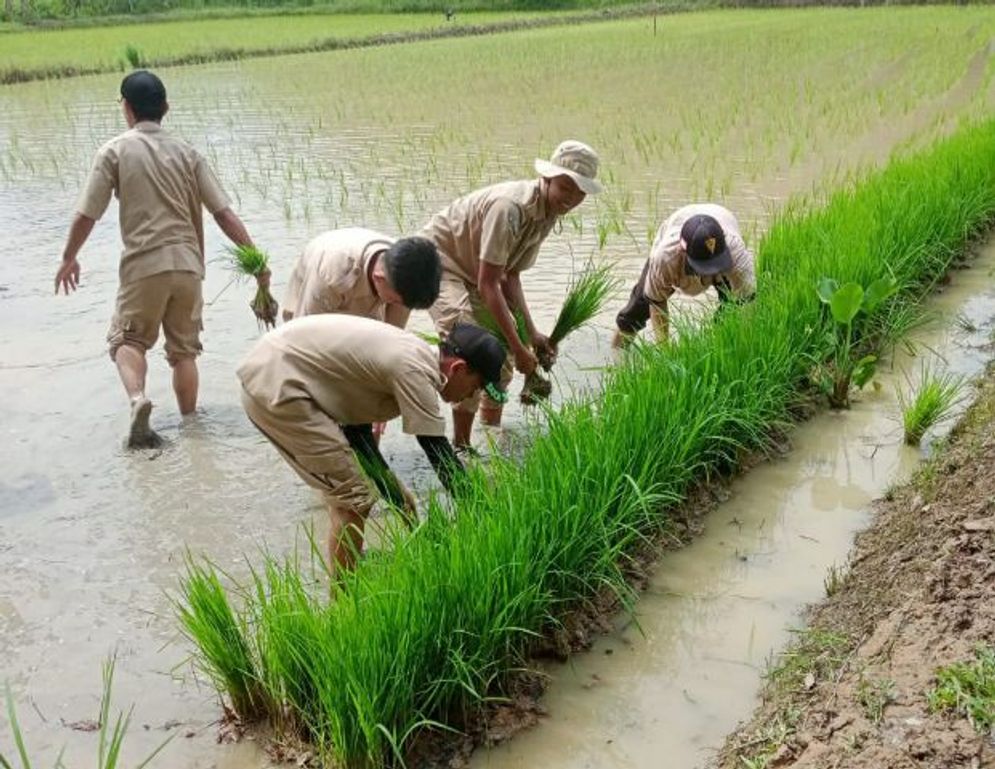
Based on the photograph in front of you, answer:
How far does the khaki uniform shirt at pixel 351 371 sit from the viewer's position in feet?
8.51

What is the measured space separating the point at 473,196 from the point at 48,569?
1955 millimetres

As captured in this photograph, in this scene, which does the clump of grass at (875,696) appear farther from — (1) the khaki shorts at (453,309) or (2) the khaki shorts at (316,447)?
(1) the khaki shorts at (453,309)

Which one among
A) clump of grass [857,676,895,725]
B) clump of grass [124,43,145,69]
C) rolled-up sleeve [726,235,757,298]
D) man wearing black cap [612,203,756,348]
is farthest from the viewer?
clump of grass [124,43,145,69]

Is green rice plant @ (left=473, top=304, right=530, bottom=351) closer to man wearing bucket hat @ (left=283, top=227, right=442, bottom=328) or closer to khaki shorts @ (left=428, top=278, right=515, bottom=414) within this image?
khaki shorts @ (left=428, top=278, right=515, bottom=414)

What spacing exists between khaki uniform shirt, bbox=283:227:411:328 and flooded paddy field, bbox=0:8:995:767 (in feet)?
2.44

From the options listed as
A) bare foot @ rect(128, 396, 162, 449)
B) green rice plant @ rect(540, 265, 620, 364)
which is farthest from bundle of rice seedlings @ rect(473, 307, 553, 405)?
bare foot @ rect(128, 396, 162, 449)

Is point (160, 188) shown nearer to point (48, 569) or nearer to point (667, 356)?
point (48, 569)

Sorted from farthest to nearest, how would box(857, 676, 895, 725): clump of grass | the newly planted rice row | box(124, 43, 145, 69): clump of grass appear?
box(124, 43, 145, 69): clump of grass → the newly planted rice row → box(857, 676, 895, 725): clump of grass

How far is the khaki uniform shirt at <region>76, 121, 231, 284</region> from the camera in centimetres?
390

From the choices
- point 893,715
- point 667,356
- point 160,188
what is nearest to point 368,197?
point 160,188

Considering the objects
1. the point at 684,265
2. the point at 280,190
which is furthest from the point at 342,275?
the point at 280,190

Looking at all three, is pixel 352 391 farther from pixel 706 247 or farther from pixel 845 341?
pixel 845 341

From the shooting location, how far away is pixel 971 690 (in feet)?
6.45

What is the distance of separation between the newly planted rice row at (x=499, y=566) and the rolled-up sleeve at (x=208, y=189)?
171 cm
